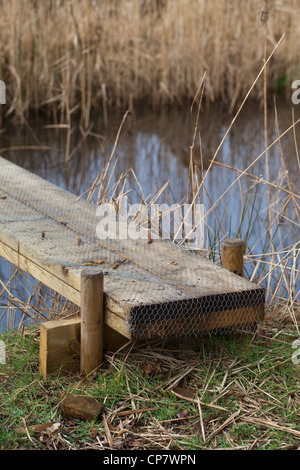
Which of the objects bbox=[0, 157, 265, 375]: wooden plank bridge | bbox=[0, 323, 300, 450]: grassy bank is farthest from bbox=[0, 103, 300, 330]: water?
bbox=[0, 323, 300, 450]: grassy bank

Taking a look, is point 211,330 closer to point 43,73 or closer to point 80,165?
point 80,165

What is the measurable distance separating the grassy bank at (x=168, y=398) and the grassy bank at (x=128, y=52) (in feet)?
13.3

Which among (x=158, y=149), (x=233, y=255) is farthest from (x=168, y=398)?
(x=158, y=149)

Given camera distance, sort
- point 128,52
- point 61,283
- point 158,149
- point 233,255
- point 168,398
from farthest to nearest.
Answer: point 128,52 < point 158,149 < point 233,255 < point 61,283 < point 168,398

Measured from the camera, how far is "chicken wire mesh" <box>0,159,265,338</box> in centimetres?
216

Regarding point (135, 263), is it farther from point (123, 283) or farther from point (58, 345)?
point (58, 345)

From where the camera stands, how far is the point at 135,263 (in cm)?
246

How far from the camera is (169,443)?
2.00m

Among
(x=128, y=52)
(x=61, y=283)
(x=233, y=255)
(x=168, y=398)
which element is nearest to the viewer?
(x=168, y=398)

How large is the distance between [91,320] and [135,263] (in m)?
0.32

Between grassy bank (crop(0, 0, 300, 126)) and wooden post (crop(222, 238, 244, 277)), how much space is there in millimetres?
3811

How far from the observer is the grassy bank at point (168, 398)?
2.03 m

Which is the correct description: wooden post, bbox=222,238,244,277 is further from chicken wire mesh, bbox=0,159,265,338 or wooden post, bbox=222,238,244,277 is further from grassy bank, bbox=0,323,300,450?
grassy bank, bbox=0,323,300,450

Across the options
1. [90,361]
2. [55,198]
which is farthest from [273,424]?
[55,198]
